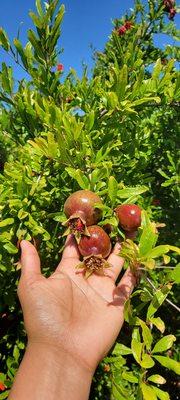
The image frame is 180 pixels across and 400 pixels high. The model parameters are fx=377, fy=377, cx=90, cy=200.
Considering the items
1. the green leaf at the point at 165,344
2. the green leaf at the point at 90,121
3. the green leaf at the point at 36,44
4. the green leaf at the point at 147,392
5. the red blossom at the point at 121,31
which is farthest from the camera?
the red blossom at the point at 121,31

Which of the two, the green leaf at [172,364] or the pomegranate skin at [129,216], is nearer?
the green leaf at [172,364]

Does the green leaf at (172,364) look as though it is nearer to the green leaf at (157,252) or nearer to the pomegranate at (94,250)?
the green leaf at (157,252)

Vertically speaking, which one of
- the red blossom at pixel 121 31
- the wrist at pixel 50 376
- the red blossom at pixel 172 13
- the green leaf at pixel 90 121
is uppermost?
the red blossom at pixel 172 13

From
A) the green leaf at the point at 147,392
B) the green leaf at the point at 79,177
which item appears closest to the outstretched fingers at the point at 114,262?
the green leaf at the point at 79,177

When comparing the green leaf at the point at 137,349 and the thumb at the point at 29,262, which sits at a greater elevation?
the thumb at the point at 29,262

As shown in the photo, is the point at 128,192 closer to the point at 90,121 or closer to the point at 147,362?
the point at 90,121

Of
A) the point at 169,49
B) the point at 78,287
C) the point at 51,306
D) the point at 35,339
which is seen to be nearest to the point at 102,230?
the point at 78,287
